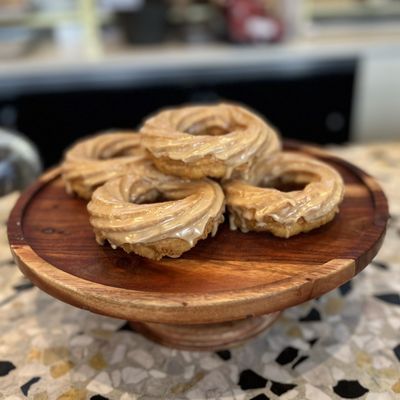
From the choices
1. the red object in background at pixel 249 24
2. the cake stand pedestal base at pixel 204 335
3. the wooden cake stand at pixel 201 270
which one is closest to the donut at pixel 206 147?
the wooden cake stand at pixel 201 270

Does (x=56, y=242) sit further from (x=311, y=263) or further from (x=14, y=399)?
(x=311, y=263)

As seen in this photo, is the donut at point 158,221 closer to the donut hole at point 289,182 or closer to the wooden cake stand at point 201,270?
the wooden cake stand at point 201,270

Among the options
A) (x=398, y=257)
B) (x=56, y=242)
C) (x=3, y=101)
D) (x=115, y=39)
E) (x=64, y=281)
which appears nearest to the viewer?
(x=64, y=281)

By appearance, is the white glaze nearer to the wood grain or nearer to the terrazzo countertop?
the wood grain

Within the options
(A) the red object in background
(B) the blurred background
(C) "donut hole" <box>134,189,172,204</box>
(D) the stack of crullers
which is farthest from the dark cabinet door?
(C) "donut hole" <box>134,189,172,204</box>

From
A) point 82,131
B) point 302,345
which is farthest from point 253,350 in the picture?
point 82,131

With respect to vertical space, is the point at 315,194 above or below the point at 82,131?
above
